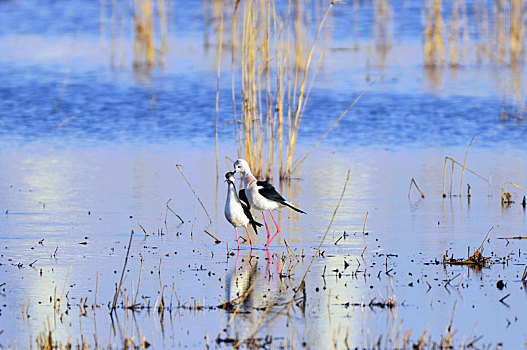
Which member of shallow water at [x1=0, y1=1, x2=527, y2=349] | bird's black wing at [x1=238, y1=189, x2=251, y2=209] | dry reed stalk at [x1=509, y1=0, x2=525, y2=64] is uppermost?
dry reed stalk at [x1=509, y1=0, x2=525, y2=64]

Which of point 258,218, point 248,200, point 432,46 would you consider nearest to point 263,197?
point 248,200

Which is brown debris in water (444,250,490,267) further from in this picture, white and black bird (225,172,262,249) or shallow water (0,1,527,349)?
white and black bird (225,172,262,249)

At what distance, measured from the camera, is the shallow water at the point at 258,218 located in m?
5.99

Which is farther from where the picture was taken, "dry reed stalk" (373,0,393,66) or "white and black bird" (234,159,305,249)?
"dry reed stalk" (373,0,393,66)

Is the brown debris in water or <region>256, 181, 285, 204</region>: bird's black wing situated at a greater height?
<region>256, 181, 285, 204</region>: bird's black wing

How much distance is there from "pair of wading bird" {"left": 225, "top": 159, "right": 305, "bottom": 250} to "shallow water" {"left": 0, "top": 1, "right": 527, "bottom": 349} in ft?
0.78

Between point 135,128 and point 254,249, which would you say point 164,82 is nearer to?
point 135,128

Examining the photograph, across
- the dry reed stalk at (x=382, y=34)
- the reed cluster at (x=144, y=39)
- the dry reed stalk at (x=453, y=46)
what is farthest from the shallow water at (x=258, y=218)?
the dry reed stalk at (x=382, y=34)

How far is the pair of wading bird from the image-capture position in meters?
8.27

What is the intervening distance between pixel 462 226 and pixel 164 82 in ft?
40.3

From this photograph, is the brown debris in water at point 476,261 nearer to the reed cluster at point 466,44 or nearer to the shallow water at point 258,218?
the shallow water at point 258,218

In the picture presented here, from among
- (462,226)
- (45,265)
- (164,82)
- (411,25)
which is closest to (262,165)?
(462,226)

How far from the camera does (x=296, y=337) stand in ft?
18.5

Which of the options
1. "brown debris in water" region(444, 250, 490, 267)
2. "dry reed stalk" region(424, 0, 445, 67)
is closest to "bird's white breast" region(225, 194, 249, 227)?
"brown debris in water" region(444, 250, 490, 267)
